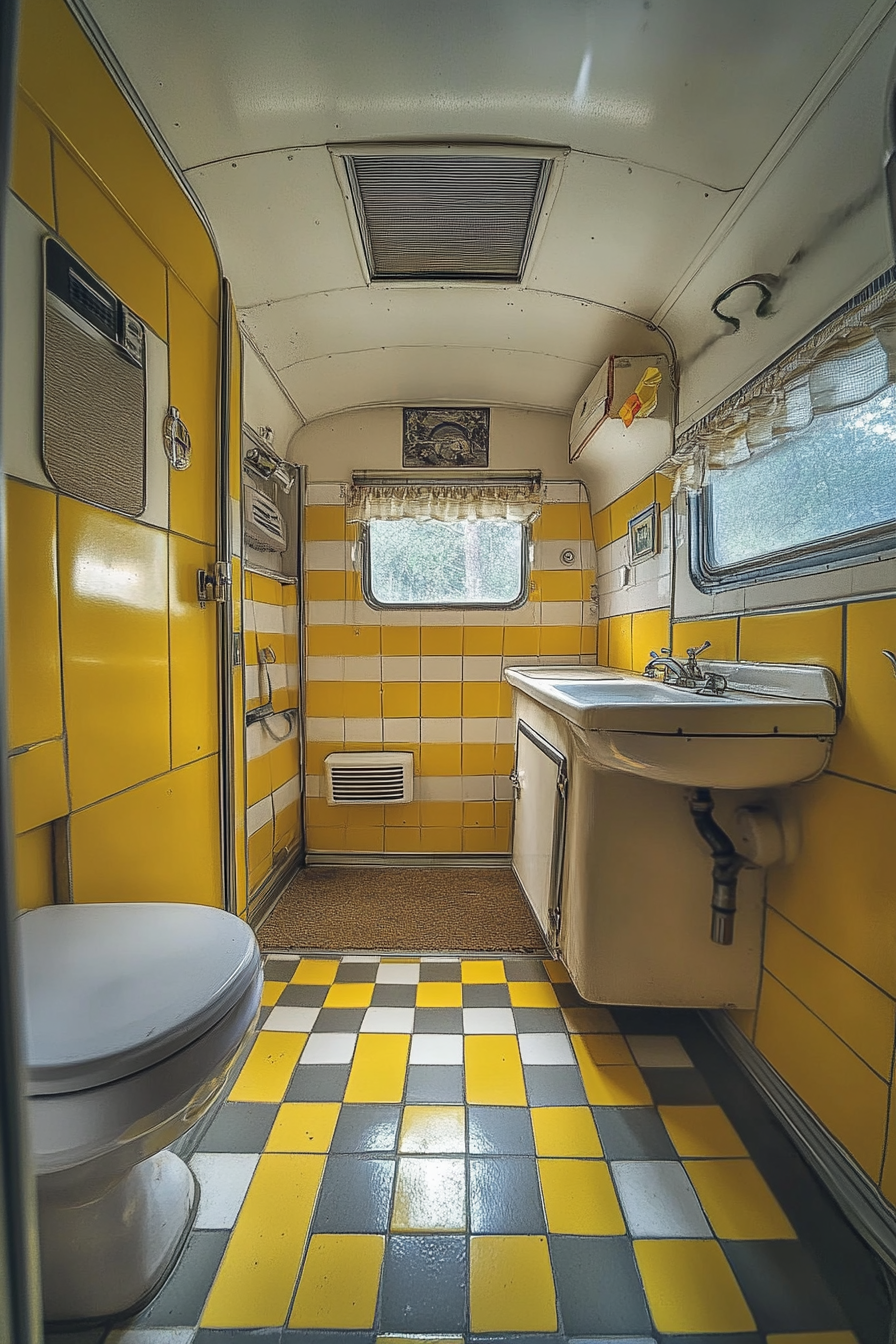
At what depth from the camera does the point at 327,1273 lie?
2.76 ft

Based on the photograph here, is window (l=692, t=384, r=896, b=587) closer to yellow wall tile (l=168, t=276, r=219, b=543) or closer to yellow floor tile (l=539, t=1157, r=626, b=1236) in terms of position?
yellow floor tile (l=539, t=1157, r=626, b=1236)

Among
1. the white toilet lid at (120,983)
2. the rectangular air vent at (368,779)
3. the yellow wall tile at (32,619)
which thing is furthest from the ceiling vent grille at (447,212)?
the rectangular air vent at (368,779)

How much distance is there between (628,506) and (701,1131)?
1.94 metres

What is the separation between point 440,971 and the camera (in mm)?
1660

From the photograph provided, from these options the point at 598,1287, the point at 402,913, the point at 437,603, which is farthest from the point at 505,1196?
the point at 437,603

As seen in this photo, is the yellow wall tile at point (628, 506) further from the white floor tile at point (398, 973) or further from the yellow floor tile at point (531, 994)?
the white floor tile at point (398, 973)

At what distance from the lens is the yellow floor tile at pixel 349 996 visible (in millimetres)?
1495

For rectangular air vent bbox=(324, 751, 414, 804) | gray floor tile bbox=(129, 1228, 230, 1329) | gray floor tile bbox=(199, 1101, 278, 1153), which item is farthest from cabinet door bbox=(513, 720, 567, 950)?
gray floor tile bbox=(129, 1228, 230, 1329)

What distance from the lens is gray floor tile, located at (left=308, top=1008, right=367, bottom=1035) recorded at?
4.61 feet

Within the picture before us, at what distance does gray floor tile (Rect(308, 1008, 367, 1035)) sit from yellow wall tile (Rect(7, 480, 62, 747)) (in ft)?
3.54

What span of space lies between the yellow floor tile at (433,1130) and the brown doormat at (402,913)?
627 millimetres

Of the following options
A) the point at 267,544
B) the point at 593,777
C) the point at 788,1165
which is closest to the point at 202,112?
the point at 267,544

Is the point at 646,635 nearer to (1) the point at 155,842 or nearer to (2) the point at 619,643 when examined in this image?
(2) the point at 619,643

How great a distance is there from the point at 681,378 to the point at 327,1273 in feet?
7.56
